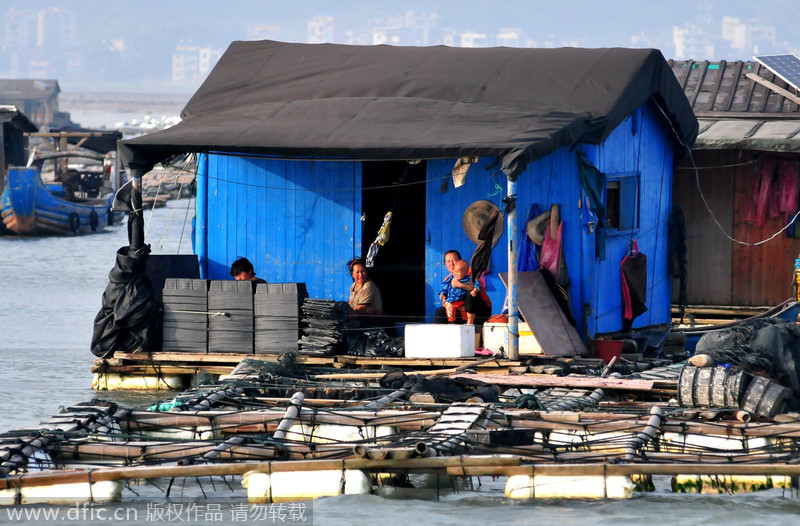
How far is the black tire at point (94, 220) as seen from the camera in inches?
1919

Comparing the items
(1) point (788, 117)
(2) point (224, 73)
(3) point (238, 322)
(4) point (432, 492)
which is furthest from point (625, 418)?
(1) point (788, 117)

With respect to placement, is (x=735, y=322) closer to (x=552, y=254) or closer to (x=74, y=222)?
(x=552, y=254)

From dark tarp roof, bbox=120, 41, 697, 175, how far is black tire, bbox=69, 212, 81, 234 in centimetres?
2968

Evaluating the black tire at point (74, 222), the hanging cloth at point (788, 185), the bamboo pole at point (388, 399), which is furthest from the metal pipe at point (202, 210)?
the black tire at point (74, 222)

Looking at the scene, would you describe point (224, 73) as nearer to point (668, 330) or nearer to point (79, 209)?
point (668, 330)

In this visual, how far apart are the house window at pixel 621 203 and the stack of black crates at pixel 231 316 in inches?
176

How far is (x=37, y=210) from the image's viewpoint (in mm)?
46438

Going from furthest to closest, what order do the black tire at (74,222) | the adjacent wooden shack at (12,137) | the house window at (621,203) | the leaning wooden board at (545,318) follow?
the adjacent wooden shack at (12,137) < the black tire at (74,222) < the house window at (621,203) < the leaning wooden board at (545,318)

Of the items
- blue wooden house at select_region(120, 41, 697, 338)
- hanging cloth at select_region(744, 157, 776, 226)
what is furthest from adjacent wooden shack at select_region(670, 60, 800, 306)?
blue wooden house at select_region(120, 41, 697, 338)

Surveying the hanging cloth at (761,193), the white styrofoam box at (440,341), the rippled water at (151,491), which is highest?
the hanging cloth at (761,193)

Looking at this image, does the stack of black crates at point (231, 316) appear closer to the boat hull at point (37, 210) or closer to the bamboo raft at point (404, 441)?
the bamboo raft at point (404, 441)

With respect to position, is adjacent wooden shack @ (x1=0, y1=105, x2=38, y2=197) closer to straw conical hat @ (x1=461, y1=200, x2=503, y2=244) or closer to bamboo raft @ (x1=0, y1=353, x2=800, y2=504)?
straw conical hat @ (x1=461, y1=200, x2=503, y2=244)

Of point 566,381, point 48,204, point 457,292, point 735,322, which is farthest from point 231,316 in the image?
point 48,204

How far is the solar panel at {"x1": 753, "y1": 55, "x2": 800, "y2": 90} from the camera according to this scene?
21.9 m
